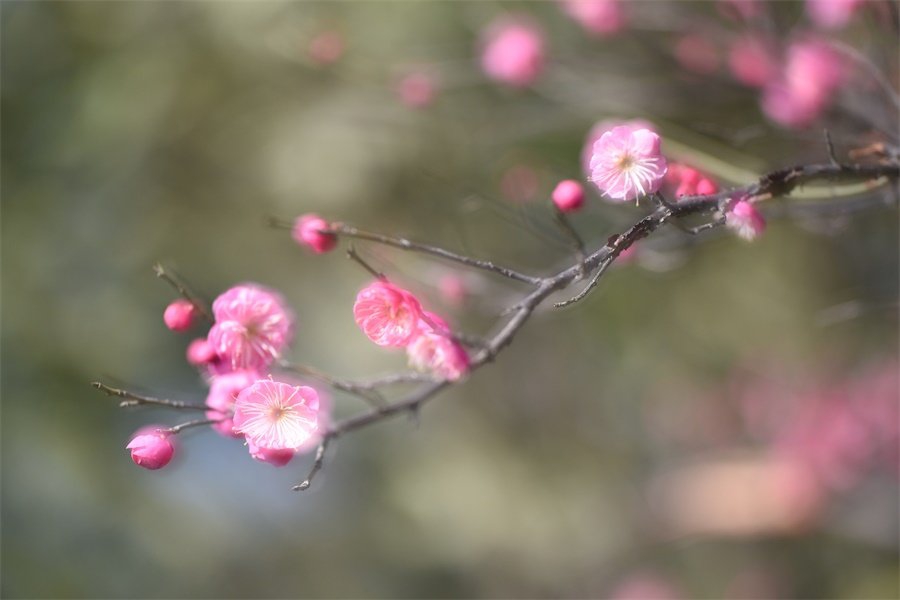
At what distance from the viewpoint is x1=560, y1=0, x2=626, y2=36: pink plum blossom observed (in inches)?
54.6

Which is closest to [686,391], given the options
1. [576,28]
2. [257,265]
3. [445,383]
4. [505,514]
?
[505,514]

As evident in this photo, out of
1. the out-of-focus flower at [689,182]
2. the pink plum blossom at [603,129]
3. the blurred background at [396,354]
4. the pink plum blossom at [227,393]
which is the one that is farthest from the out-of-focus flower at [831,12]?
the pink plum blossom at [227,393]

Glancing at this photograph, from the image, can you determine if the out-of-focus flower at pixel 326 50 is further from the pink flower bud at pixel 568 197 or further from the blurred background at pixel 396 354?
the pink flower bud at pixel 568 197

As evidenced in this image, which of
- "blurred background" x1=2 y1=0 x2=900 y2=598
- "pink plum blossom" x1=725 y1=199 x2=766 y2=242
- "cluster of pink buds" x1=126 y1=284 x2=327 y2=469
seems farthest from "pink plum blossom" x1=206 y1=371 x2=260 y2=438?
"blurred background" x1=2 y1=0 x2=900 y2=598

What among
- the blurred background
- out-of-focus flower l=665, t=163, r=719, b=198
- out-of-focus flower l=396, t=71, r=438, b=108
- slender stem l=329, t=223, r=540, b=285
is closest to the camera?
slender stem l=329, t=223, r=540, b=285

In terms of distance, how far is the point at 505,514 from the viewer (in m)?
2.65

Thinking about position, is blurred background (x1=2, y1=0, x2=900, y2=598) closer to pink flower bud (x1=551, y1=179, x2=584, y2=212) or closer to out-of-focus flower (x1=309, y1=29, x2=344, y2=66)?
out-of-focus flower (x1=309, y1=29, x2=344, y2=66)

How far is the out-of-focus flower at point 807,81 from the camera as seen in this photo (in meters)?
1.17

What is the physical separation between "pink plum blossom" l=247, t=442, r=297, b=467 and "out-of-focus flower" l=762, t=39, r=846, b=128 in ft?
2.78

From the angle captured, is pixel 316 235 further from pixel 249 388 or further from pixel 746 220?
pixel 746 220

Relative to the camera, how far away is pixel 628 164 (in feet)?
1.93

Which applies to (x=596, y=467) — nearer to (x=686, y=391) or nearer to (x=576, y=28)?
(x=686, y=391)

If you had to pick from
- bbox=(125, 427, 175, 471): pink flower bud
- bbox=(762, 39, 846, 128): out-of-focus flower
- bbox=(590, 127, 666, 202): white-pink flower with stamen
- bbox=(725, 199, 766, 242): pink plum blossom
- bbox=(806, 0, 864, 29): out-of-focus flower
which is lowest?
bbox=(125, 427, 175, 471): pink flower bud

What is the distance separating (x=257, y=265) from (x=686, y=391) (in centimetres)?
129
